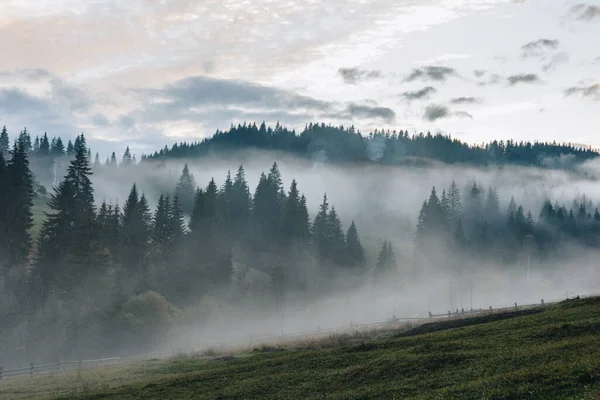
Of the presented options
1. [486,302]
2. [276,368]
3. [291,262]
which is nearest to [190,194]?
[291,262]

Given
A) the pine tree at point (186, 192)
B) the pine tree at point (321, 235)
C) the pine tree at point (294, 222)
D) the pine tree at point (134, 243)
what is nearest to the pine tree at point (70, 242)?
the pine tree at point (134, 243)

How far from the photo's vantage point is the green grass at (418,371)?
79.3 feet

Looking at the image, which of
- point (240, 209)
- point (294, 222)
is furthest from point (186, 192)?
point (294, 222)

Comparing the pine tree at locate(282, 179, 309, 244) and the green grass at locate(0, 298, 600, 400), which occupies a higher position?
the pine tree at locate(282, 179, 309, 244)

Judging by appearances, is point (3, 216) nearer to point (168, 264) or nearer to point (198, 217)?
point (168, 264)

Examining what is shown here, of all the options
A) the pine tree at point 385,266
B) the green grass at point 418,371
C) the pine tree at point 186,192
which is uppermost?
the pine tree at point 186,192

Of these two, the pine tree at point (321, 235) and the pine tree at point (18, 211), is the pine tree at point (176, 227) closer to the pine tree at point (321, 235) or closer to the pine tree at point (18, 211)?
the pine tree at point (18, 211)

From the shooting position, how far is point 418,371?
1204 inches

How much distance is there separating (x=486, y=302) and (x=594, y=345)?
13627 centimetres

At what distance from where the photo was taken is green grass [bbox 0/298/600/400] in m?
24.2

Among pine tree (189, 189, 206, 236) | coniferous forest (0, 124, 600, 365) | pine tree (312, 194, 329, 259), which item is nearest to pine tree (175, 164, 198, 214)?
coniferous forest (0, 124, 600, 365)

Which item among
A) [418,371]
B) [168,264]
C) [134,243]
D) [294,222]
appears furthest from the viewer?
[294,222]

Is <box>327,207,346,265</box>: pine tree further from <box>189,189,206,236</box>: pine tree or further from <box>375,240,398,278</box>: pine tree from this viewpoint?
<box>189,189,206,236</box>: pine tree

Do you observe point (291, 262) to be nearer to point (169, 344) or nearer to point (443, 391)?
point (169, 344)
